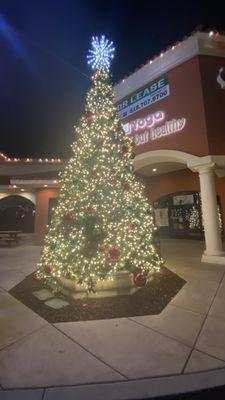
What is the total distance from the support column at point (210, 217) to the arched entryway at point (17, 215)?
1576 cm

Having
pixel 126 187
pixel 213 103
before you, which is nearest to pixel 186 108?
pixel 213 103

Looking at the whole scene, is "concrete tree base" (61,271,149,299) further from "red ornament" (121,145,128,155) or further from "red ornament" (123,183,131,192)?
"red ornament" (121,145,128,155)

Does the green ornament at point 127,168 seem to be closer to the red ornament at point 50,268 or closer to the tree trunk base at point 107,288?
the tree trunk base at point 107,288

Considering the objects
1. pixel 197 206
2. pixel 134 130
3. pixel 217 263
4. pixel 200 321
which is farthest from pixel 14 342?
pixel 197 206

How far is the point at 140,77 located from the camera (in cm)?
1134

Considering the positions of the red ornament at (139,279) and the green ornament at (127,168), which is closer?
the red ornament at (139,279)

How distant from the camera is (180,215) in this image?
14891 mm

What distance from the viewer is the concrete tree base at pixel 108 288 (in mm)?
5395

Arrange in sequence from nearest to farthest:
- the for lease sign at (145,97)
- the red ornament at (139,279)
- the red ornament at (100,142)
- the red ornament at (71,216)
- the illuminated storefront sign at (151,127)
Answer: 1. the red ornament at (139,279)
2. the red ornament at (71,216)
3. the red ornament at (100,142)
4. the illuminated storefront sign at (151,127)
5. the for lease sign at (145,97)

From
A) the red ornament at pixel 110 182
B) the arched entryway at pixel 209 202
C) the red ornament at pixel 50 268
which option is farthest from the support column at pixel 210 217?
the red ornament at pixel 50 268

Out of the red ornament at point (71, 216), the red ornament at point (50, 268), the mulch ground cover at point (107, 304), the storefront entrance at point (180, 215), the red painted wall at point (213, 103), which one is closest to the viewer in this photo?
the mulch ground cover at point (107, 304)

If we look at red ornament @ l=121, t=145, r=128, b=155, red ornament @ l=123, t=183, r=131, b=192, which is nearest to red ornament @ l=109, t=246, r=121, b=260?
red ornament @ l=123, t=183, r=131, b=192

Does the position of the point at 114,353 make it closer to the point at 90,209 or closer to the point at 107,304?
the point at 107,304

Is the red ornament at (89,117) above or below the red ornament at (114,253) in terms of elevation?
above
